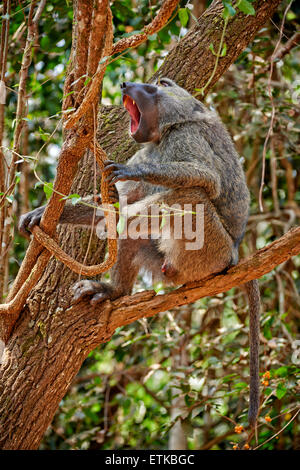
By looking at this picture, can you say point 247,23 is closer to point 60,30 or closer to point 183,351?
point 60,30

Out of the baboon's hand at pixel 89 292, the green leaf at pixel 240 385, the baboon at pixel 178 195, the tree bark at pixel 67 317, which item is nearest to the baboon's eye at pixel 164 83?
the baboon at pixel 178 195

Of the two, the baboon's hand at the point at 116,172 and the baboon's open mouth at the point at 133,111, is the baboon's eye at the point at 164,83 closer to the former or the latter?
the baboon's open mouth at the point at 133,111

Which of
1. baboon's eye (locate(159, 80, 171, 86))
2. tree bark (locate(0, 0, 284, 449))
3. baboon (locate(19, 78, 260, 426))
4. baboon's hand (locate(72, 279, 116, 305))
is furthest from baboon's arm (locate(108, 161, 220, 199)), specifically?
baboon's hand (locate(72, 279, 116, 305))

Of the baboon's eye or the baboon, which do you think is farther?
the baboon's eye

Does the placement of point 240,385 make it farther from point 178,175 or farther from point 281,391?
point 178,175

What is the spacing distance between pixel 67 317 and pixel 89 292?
24 cm

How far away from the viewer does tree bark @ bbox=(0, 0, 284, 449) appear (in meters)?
3.26

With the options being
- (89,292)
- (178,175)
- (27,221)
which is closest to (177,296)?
(89,292)

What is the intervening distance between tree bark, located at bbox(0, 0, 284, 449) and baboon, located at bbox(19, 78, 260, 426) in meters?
0.14

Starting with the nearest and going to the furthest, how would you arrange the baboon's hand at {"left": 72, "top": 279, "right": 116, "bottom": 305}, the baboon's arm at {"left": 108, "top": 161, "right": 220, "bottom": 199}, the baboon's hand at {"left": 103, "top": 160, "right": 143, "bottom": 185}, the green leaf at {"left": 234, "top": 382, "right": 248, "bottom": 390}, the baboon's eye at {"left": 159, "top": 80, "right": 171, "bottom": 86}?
the baboon's hand at {"left": 103, "top": 160, "right": 143, "bottom": 185} < the baboon's arm at {"left": 108, "top": 161, "right": 220, "bottom": 199} < the baboon's hand at {"left": 72, "top": 279, "right": 116, "bottom": 305} < the baboon's eye at {"left": 159, "top": 80, "right": 171, "bottom": 86} < the green leaf at {"left": 234, "top": 382, "right": 248, "bottom": 390}

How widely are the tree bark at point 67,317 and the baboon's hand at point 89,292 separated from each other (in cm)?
5

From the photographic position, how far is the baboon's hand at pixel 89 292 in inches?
143

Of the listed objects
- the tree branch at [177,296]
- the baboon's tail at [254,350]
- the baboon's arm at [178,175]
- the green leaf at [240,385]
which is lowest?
the green leaf at [240,385]

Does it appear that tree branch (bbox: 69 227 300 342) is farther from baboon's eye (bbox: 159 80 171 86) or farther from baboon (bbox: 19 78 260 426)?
baboon's eye (bbox: 159 80 171 86)
